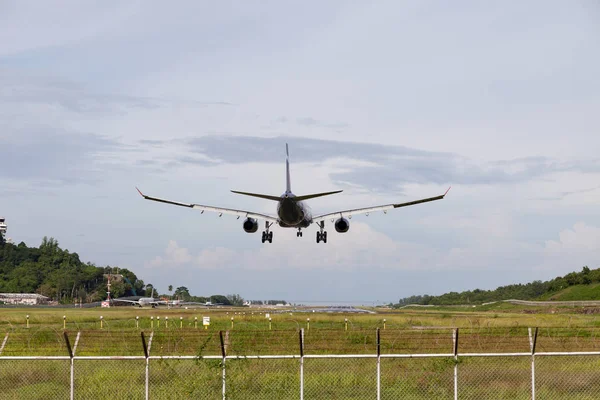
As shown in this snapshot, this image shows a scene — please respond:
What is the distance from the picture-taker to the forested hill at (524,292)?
14838 centimetres

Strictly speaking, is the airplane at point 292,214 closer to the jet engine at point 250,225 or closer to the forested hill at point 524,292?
the jet engine at point 250,225

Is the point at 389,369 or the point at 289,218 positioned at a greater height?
the point at 289,218

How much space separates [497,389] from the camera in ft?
89.9

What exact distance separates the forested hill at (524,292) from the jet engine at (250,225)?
98.6m

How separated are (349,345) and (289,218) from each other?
16218 mm

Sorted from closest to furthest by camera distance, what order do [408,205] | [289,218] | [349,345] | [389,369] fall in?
1. [389,369]
2. [349,345]
3. [289,218]
4. [408,205]

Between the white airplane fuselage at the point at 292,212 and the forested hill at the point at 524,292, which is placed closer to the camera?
the white airplane fuselage at the point at 292,212

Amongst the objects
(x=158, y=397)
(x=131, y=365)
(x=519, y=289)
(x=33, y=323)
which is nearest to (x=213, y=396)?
(x=158, y=397)

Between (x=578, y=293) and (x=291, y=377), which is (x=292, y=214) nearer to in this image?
(x=291, y=377)

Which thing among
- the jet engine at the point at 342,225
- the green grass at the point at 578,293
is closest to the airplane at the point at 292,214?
the jet engine at the point at 342,225

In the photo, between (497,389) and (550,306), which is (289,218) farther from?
(550,306)

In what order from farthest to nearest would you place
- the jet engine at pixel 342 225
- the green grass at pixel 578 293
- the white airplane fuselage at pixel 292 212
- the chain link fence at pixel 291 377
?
the green grass at pixel 578 293 → the jet engine at pixel 342 225 → the white airplane fuselage at pixel 292 212 → the chain link fence at pixel 291 377

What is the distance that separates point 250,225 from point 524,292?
417 feet

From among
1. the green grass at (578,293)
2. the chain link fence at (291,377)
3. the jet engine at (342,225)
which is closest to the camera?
the chain link fence at (291,377)
